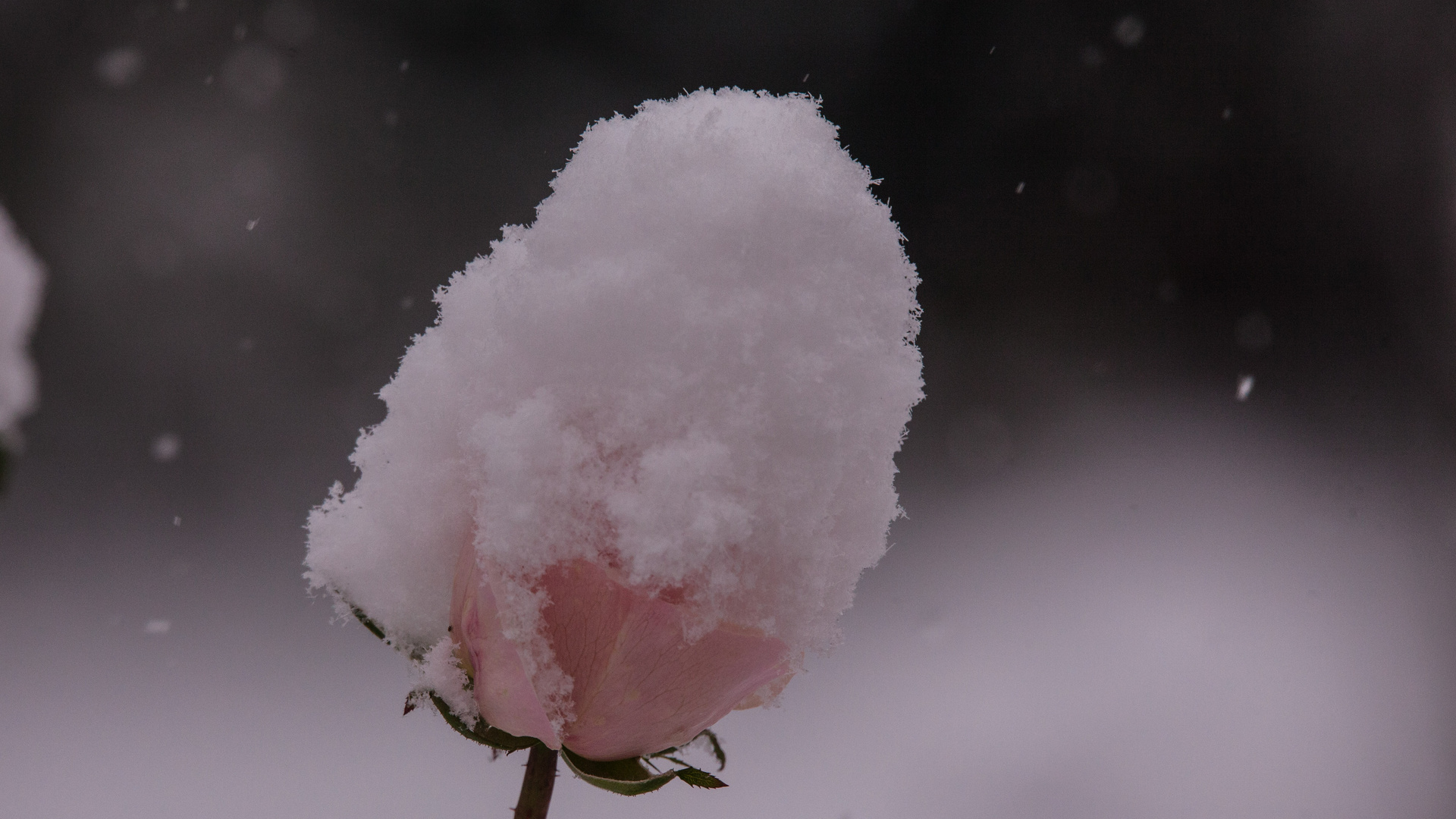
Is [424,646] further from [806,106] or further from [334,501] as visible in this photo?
[806,106]

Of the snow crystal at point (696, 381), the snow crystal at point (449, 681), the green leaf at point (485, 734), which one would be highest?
the snow crystal at point (696, 381)

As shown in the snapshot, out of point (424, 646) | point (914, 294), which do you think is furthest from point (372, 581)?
point (914, 294)

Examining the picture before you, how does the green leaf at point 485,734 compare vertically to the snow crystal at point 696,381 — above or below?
below

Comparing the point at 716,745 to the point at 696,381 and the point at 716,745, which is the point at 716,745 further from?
the point at 696,381

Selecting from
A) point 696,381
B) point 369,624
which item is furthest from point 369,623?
point 696,381

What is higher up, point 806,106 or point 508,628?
point 806,106

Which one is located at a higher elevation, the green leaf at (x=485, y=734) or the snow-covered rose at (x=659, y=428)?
the snow-covered rose at (x=659, y=428)
